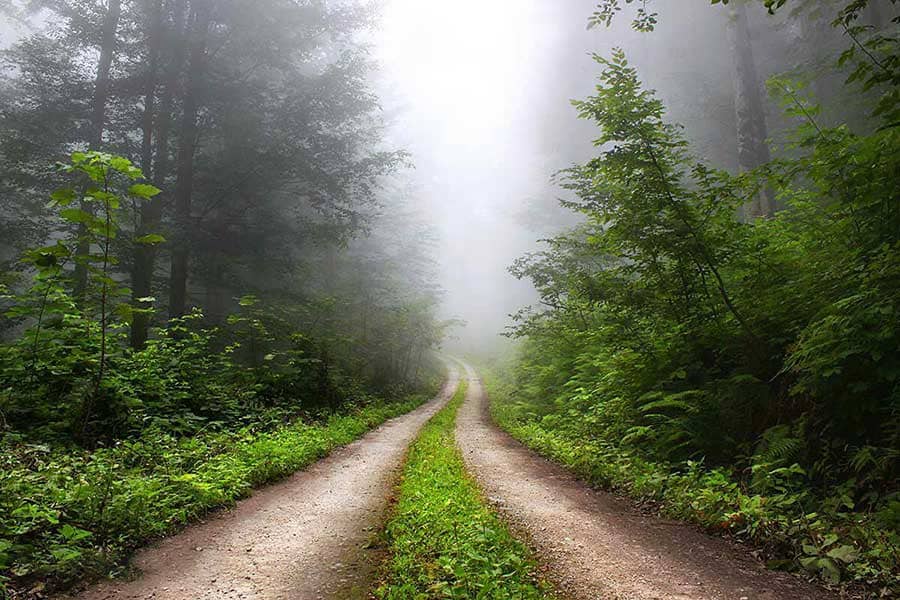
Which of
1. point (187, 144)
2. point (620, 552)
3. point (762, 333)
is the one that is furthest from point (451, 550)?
point (187, 144)

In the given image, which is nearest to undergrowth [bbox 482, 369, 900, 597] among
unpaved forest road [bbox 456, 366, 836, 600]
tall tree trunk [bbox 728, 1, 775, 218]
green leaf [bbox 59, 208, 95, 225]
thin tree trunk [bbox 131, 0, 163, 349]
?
unpaved forest road [bbox 456, 366, 836, 600]

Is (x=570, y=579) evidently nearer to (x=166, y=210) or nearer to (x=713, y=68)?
(x=166, y=210)

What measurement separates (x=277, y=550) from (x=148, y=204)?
11.0 meters

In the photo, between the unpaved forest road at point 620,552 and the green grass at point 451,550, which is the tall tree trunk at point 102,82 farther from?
the unpaved forest road at point 620,552

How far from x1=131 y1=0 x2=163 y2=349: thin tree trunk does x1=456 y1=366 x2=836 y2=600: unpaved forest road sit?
9.86 m

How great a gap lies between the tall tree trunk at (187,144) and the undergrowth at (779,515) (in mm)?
11606

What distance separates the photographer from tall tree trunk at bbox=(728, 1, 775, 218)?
12.8m

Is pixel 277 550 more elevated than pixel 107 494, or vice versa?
pixel 107 494

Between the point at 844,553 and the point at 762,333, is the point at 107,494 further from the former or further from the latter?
the point at 762,333

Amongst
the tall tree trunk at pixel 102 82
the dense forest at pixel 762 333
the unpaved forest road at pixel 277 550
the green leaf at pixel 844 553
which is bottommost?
the unpaved forest road at pixel 277 550

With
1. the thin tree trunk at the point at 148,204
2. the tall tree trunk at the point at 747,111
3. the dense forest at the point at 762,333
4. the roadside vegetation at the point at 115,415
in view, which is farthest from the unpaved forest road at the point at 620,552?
the tall tree trunk at the point at 747,111

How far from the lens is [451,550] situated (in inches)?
167

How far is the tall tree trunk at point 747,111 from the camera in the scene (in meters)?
12.8

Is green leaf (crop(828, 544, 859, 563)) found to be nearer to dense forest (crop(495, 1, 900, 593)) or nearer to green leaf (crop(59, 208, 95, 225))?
dense forest (crop(495, 1, 900, 593))
